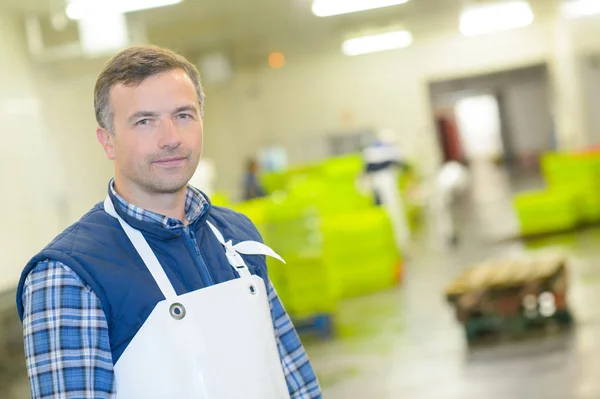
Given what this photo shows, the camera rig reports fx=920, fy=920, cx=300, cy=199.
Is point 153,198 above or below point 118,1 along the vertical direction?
below

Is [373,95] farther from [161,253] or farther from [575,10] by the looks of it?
[161,253]

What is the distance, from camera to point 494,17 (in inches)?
794

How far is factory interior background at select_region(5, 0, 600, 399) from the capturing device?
738 cm

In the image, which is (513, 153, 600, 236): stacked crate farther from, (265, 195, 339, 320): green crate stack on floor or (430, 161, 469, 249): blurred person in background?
(265, 195, 339, 320): green crate stack on floor

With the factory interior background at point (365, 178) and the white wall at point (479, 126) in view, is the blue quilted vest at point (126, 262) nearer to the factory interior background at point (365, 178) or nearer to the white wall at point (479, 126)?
the factory interior background at point (365, 178)

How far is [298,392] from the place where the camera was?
220 cm

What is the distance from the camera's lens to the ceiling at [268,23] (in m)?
14.5

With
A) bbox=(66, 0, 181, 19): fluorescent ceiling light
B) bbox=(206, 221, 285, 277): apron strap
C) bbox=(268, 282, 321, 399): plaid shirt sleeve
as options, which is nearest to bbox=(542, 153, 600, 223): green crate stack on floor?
bbox=(66, 0, 181, 19): fluorescent ceiling light

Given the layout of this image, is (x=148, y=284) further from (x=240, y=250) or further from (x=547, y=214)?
(x=547, y=214)

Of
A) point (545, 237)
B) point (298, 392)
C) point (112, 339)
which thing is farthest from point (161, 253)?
point (545, 237)

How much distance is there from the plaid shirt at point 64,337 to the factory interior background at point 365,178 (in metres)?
1.43

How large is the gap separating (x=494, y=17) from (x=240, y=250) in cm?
1904

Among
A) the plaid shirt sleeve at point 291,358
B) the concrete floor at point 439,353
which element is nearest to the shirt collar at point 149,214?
the plaid shirt sleeve at point 291,358

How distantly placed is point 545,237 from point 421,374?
6.86 meters
